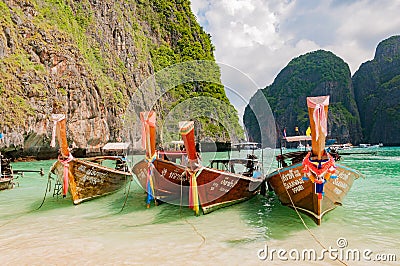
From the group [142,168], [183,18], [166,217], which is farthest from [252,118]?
[183,18]

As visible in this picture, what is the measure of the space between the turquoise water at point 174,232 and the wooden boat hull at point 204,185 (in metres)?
0.30

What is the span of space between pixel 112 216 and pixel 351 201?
8115 millimetres

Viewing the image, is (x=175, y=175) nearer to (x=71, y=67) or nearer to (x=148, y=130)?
(x=148, y=130)

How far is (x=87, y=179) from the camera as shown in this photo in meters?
10.9

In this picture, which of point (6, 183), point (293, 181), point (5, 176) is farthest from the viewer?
point (5, 176)

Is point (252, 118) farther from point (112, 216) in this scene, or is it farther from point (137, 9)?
point (137, 9)

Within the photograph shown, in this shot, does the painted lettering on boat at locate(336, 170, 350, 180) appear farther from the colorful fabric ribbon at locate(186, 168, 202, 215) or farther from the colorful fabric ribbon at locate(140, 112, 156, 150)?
the colorful fabric ribbon at locate(140, 112, 156, 150)

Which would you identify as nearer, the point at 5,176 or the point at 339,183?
the point at 339,183

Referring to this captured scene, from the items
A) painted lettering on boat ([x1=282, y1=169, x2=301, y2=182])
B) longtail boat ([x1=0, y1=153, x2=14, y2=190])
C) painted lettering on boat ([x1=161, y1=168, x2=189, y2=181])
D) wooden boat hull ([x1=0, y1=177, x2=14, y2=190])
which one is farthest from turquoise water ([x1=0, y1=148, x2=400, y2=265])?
longtail boat ([x1=0, y1=153, x2=14, y2=190])

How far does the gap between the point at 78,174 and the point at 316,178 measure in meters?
7.43

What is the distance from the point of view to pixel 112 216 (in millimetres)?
9148

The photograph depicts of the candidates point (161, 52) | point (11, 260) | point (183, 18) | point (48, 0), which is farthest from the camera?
point (183, 18)

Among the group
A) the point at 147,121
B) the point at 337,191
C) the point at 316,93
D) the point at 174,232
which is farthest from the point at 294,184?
the point at 316,93

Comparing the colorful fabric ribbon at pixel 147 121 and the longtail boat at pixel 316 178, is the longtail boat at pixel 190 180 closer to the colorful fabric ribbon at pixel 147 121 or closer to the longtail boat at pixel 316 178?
the colorful fabric ribbon at pixel 147 121
